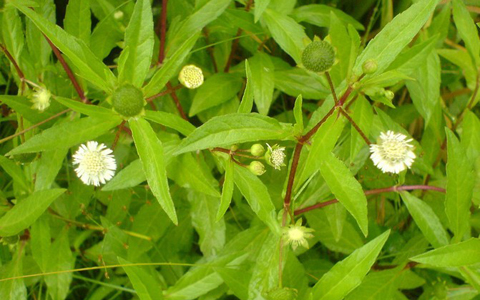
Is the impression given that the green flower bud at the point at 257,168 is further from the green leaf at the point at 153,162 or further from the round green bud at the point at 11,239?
the round green bud at the point at 11,239

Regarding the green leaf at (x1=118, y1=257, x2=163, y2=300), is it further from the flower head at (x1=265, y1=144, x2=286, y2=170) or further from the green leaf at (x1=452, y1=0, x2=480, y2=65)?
the green leaf at (x1=452, y1=0, x2=480, y2=65)

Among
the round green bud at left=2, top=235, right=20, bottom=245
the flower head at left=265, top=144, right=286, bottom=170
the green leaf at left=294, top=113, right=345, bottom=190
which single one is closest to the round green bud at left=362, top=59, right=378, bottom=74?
the green leaf at left=294, top=113, right=345, bottom=190

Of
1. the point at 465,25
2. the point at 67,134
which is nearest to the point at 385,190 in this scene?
the point at 465,25

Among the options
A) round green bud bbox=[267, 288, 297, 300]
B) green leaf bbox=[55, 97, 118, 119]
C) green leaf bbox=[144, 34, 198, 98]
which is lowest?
round green bud bbox=[267, 288, 297, 300]

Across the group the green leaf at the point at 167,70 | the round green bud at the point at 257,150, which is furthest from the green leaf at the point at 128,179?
the round green bud at the point at 257,150

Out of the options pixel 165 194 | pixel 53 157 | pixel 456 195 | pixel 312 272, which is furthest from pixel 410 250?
pixel 53 157

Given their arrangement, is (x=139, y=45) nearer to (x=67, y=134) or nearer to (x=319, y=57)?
(x=67, y=134)
